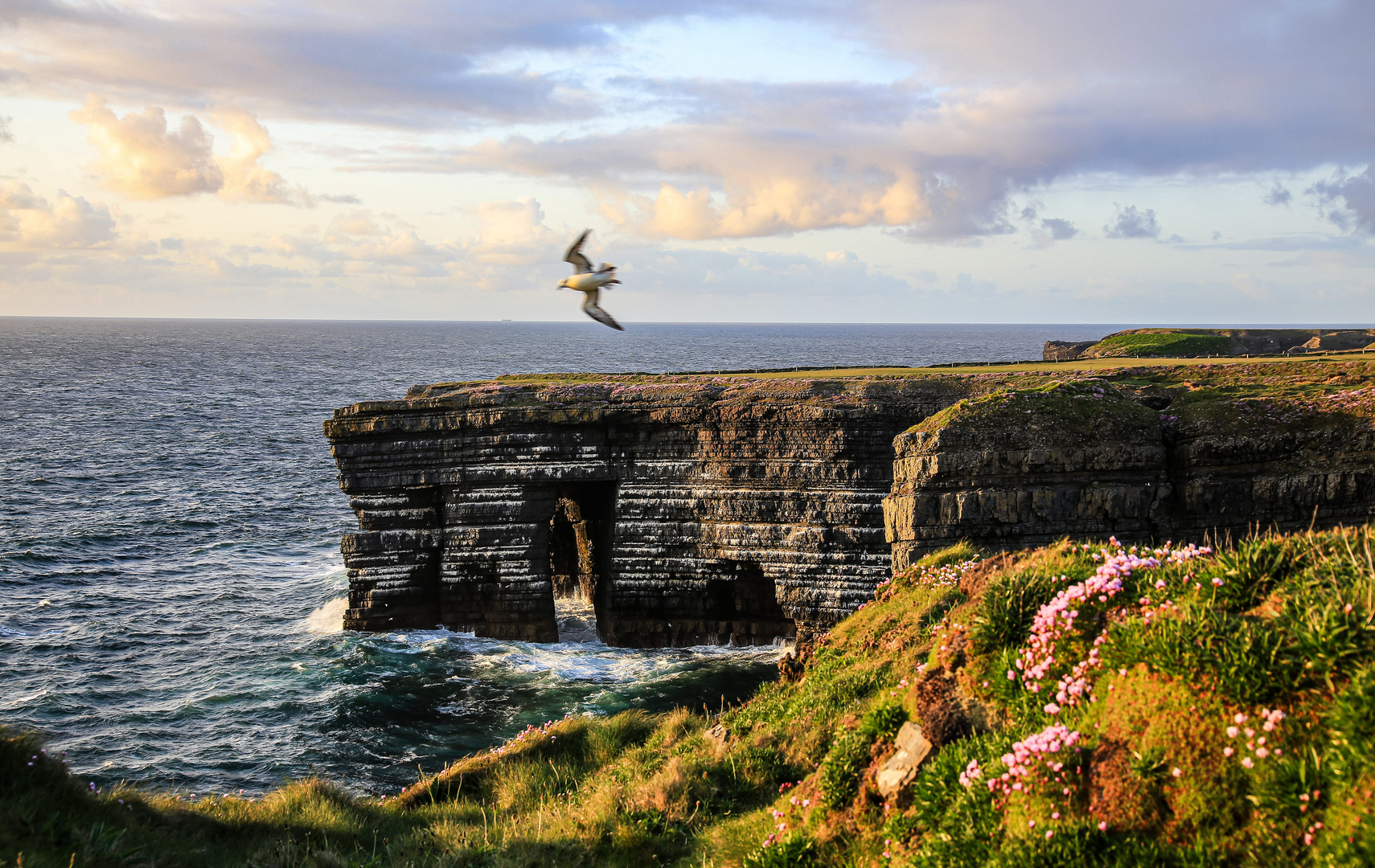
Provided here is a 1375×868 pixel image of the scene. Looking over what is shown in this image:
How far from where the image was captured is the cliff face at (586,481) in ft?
95.4

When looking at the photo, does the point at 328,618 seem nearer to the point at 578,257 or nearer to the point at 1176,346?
the point at 578,257

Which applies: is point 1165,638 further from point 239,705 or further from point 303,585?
point 303,585

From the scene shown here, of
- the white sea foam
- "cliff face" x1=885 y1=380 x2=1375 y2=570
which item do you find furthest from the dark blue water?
"cliff face" x1=885 y1=380 x2=1375 y2=570

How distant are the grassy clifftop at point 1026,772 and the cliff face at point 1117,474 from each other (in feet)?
30.3

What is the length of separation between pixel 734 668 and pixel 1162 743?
21.4 m

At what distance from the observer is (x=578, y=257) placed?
16.7 m

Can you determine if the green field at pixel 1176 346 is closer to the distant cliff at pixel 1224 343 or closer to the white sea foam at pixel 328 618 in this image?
the distant cliff at pixel 1224 343

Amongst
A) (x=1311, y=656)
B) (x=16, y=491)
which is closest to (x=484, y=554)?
(x=1311, y=656)

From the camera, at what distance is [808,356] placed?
518ft

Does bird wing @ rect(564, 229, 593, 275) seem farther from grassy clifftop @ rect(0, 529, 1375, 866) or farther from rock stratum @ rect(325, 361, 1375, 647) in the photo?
rock stratum @ rect(325, 361, 1375, 647)

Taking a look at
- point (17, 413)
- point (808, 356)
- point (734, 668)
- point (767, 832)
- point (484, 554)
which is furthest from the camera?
point (808, 356)

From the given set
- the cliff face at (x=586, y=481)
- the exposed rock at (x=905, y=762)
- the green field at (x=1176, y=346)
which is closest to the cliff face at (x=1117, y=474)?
the cliff face at (x=586, y=481)

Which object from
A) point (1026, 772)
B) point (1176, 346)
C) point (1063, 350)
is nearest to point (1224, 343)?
point (1176, 346)

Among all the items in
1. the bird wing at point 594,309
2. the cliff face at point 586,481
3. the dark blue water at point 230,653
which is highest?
the bird wing at point 594,309
